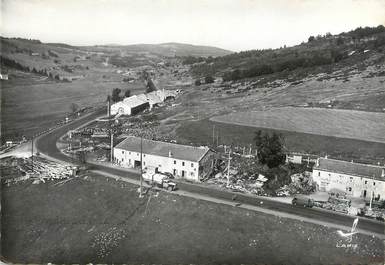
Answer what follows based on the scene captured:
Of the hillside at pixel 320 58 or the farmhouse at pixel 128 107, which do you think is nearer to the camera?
the farmhouse at pixel 128 107

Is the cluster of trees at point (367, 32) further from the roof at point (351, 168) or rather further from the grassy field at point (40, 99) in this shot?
the roof at point (351, 168)


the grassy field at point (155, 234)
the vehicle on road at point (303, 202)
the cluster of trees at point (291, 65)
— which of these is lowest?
the grassy field at point (155, 234)

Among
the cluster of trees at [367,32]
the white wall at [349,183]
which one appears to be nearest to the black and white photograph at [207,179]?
the white wall at [349,183]

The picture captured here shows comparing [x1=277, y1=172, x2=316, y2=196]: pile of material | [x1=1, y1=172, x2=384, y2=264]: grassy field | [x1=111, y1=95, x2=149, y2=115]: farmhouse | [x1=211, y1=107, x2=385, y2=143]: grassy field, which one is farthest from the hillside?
[x1=1, y1=172, x2=384, y2=264]: grassy field

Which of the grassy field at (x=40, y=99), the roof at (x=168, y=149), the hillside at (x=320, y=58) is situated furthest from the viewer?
the hillside at (x=320, y=58)

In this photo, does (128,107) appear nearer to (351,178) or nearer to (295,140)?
(295,140)

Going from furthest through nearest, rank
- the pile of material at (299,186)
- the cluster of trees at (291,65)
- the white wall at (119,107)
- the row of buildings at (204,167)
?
the cluster of trees at (291,65)
the white wall at (119,107)
the pile of material at (299,186)
the row of buildings at (204,167)

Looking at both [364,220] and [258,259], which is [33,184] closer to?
[258,259]
